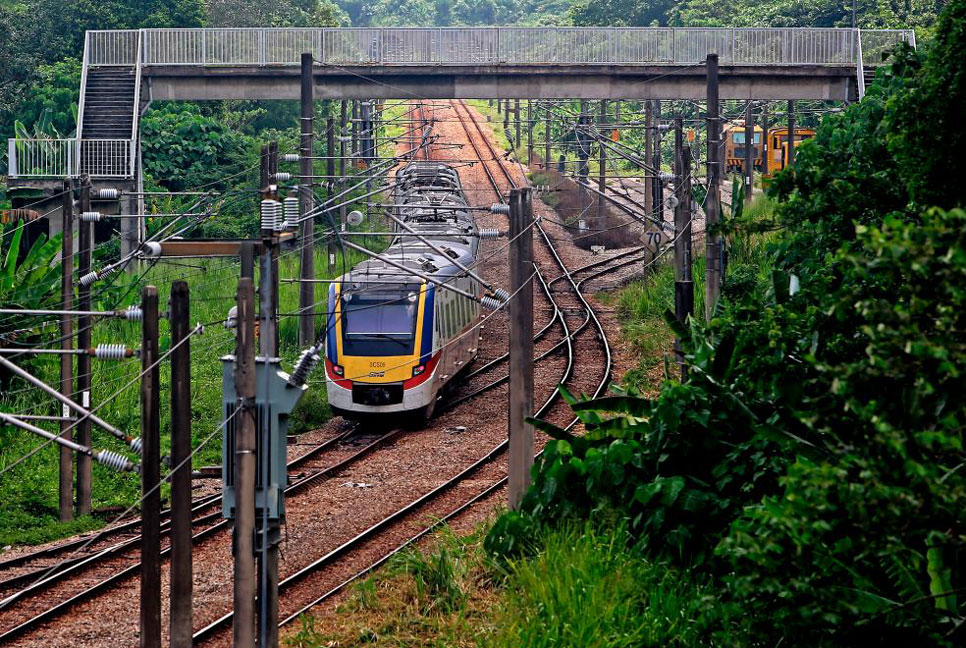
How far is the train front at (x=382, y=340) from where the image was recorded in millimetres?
21406

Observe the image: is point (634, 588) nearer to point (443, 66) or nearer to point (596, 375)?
point (596, 375)

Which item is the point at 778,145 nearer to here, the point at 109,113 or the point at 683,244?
the point at 109,113

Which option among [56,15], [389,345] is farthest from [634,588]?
[56,15]

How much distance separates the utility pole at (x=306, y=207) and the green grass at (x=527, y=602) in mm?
8052

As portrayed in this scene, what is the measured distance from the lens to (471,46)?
30.1 m

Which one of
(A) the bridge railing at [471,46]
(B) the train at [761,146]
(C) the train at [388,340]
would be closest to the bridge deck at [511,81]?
(A) the bridge railing at [471,46]

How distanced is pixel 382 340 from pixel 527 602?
1010cm

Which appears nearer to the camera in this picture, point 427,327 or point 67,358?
point 67,358

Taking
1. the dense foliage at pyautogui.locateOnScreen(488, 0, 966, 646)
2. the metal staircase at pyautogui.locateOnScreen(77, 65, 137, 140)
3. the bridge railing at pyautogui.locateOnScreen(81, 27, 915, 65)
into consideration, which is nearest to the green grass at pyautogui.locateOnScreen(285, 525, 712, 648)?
the dense foliage at pyautogui.locateOnScreen(488, 0, 966, 646)

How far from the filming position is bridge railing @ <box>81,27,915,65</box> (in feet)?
97.0

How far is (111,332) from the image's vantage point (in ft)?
89.6

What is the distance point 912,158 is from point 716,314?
19.3ft

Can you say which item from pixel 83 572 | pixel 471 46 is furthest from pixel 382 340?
pixel 471 46

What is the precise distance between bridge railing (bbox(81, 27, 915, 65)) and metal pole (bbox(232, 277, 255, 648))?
1913 centimetres
